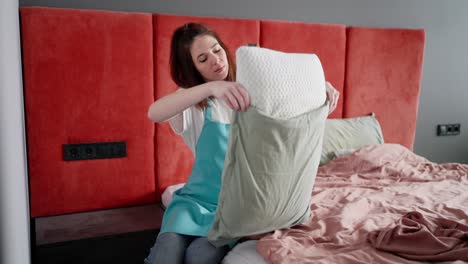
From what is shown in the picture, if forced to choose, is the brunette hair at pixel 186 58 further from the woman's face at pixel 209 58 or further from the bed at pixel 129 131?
the bed at pixel 129 131

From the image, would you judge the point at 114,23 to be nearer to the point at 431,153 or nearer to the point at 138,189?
the point at 138,189

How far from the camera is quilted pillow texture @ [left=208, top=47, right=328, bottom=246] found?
109 centimetres

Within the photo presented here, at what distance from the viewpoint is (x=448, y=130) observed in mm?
3180

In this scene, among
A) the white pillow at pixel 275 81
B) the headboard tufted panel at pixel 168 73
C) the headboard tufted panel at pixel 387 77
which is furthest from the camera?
the headboard tufted panel at pixel 387 77

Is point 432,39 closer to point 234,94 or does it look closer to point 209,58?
point 209,58

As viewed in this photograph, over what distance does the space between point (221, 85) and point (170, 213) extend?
54 centimetres

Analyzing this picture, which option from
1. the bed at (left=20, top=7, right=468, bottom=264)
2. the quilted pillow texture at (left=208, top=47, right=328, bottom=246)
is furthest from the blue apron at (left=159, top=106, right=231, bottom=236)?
the bed at (left=20, top=7, right=468, bottom=264)

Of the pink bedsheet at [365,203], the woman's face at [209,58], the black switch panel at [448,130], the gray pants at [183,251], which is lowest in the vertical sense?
the gray pants at [183,251]

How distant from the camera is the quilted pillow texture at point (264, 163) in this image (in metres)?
1.09

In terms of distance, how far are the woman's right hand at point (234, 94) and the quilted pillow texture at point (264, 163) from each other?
20 mm

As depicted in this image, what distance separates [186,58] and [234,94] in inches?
20.1

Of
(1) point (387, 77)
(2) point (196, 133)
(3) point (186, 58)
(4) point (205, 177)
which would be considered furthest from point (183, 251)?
(1) point (387, 77)

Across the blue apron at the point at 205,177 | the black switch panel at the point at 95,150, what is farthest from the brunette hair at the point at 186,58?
the black switch panel at the point at 95,150

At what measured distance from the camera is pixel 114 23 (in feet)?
6.40
